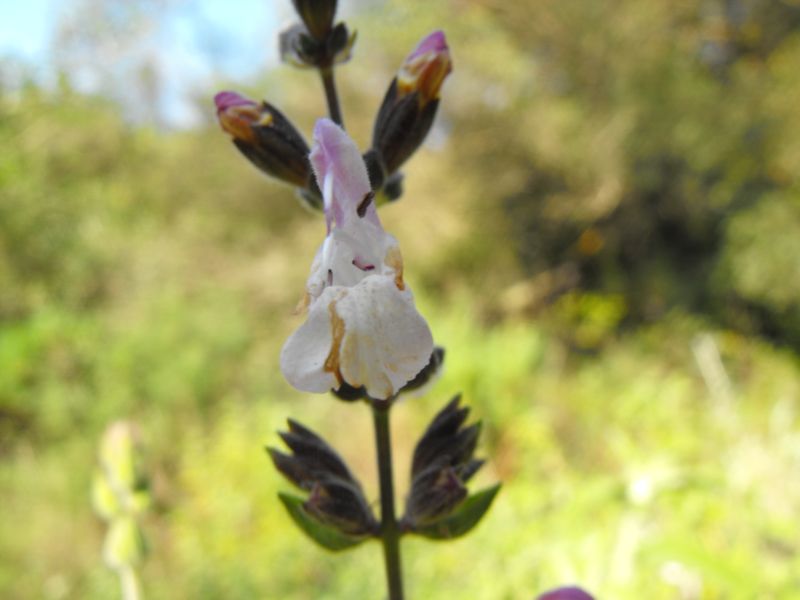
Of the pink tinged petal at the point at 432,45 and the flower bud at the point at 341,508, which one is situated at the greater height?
the pink tinged petal at the point at 432,45

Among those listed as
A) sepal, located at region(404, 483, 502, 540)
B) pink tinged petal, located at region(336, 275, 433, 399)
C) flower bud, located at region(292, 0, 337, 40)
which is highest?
flower bud, located at region(292, 0, 337, 40)

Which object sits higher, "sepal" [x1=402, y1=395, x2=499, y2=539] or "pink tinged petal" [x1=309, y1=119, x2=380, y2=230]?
"pink tinged petal" [x1=309, y1=119, x2=380, y2=230]

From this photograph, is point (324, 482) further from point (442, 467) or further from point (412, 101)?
point (412, 101)

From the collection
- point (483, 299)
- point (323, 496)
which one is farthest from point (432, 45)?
point (483, 299)

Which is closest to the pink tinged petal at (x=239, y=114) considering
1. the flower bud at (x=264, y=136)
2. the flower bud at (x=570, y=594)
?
the flower bud at (x=264, y=136)

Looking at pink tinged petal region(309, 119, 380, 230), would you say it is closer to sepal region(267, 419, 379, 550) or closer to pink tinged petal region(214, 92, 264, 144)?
pink tinged petal region(214, 92, 264, 144)

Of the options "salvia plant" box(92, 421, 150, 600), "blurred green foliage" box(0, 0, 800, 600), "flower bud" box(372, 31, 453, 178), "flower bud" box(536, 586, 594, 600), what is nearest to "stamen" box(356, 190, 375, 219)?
"flower bud" box(372, 31, 453, 178)

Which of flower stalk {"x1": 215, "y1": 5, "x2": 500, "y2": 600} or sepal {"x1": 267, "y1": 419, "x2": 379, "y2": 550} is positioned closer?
flower stalk {"x1": 215, "y1": 5, "x2": 500, "y2": 600}

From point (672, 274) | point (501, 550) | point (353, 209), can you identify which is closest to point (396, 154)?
point (353, 209)

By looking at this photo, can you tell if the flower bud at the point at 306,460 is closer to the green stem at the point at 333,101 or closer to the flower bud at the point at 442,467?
the flower bud at the point at 442,467
